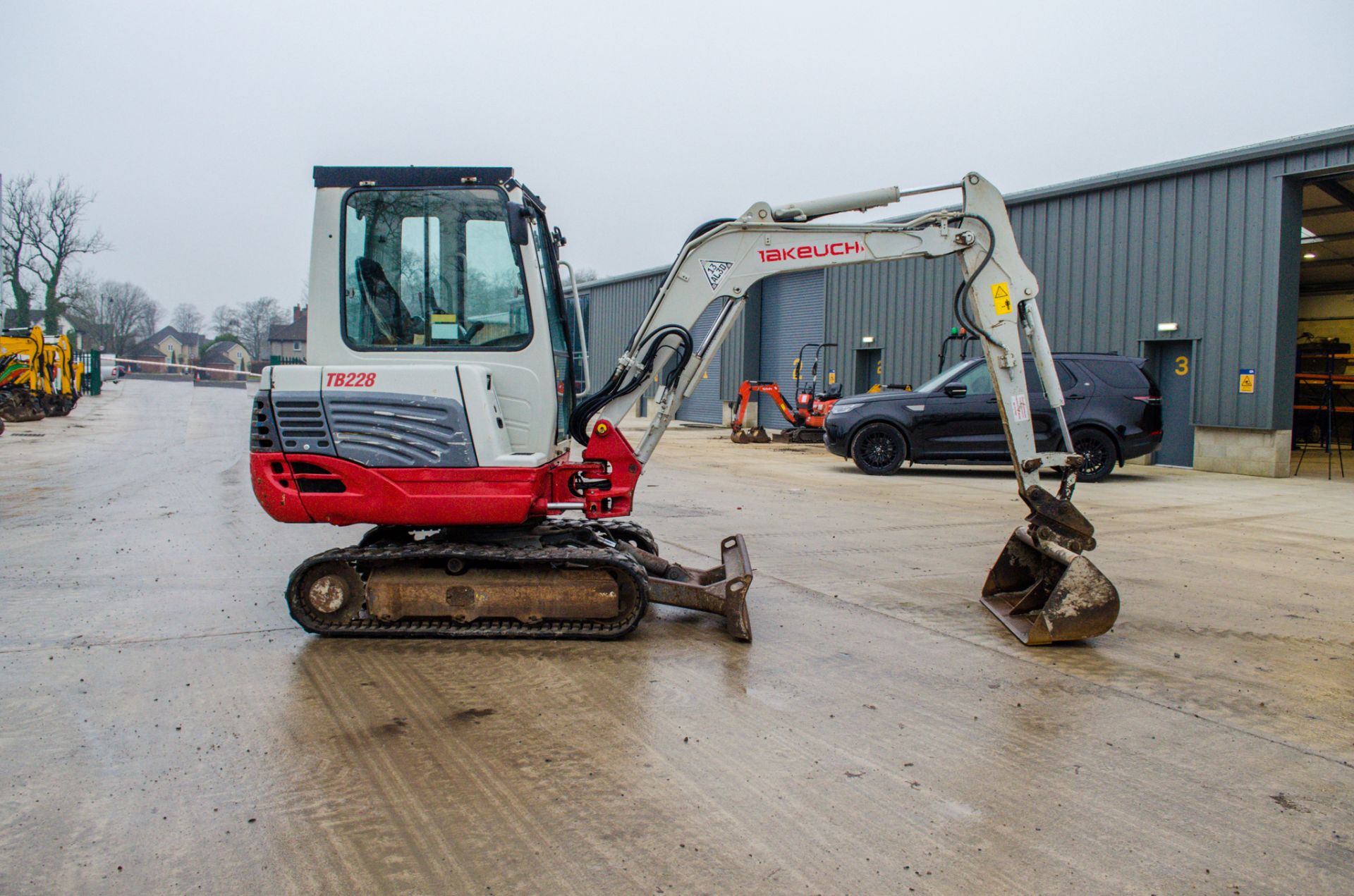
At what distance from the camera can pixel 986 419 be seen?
14.3m

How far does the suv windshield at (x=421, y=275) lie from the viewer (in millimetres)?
5410

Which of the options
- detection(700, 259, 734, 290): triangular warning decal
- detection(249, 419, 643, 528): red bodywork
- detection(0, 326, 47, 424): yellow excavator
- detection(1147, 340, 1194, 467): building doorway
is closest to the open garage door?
detection(1147, 340, 1194, 467): building doorway

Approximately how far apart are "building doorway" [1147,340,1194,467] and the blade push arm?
39.8ft

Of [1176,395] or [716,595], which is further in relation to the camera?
[1176,395]

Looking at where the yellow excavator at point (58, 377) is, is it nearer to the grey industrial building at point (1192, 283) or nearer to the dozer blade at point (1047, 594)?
the grey industrial building at point (1192, 283)

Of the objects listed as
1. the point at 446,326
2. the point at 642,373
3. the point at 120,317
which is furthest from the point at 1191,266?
the point at 120,317

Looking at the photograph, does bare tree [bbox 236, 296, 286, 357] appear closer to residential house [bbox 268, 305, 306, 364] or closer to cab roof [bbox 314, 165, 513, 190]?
residential house [bbox 268, 305, 306, 364]

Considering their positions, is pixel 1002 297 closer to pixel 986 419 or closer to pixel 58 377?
pixel 986 419

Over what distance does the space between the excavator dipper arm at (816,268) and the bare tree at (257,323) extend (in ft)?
293

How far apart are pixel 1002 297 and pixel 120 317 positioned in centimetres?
9000

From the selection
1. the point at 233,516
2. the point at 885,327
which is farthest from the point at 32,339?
the point at 885,327

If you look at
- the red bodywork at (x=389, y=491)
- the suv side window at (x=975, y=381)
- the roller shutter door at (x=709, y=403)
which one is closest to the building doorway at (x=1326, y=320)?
the suv side window at (x=975, y=381)

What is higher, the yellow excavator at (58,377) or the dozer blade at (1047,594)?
the yellow excavator at (58,377)

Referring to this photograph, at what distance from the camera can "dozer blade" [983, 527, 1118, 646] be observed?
5.21 m
